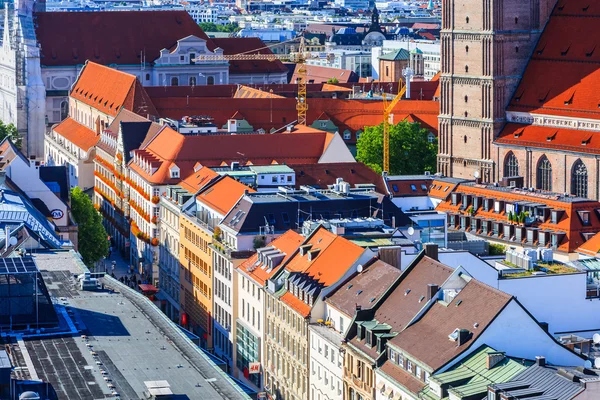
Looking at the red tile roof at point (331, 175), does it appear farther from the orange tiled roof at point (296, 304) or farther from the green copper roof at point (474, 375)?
the green copper roof at point (474, 375)

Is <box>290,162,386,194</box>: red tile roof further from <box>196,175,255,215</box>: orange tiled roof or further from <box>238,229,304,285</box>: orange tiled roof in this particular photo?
<box>238,229,304,285</box>: orange tiled roof

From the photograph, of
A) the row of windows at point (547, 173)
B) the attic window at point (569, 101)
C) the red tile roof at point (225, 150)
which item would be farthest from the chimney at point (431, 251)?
the attic window at point (569, 101)

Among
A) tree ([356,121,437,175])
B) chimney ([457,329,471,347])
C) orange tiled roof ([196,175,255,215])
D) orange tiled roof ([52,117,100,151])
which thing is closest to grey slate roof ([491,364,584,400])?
chimney ([457,329,471,347])

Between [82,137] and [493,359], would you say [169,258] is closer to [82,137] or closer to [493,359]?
[82,137]

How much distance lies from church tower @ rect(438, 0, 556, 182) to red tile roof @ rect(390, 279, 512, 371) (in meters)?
81.2

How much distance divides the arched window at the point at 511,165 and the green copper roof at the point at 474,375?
82815mm

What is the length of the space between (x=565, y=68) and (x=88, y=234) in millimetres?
48674

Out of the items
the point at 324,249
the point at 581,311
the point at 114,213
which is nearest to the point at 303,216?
the point at 324,249

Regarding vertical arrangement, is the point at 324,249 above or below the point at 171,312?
above

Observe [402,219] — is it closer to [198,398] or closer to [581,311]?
[581,311]

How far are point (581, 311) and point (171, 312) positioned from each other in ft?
155

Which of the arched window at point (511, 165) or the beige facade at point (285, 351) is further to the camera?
the arched window at point (511, 165)

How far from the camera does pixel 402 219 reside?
4523 inches

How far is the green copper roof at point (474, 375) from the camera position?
74250mm
